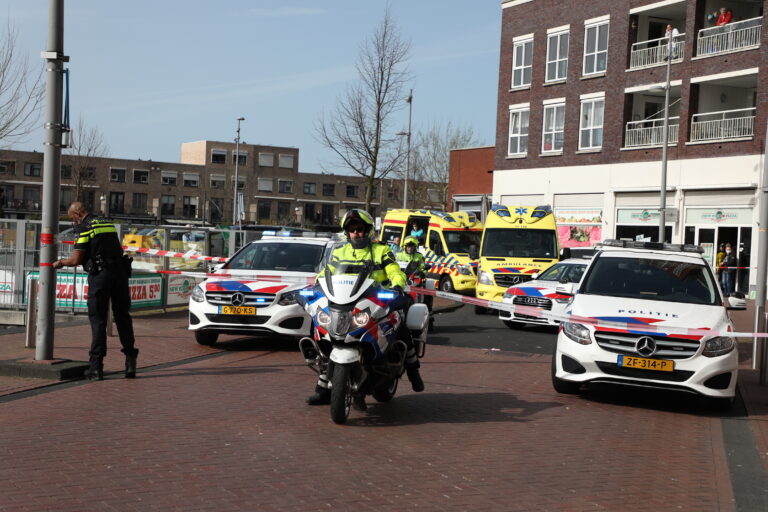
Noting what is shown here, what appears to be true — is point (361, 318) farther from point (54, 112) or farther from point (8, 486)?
point (54, 112)

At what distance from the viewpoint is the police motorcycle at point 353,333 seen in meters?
7.25

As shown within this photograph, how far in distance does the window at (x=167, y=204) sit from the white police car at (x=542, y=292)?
82857 mm

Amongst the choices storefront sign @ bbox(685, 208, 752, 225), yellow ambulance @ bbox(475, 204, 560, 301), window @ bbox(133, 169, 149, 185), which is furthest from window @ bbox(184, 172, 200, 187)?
yellow ambulance @ bbox(475, 204, 560, 301)

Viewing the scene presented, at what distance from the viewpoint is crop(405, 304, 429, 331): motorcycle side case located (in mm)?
8023

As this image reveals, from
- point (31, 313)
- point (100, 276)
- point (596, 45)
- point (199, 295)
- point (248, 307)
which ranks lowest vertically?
point (31, 313)

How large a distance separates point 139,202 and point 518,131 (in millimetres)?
63773

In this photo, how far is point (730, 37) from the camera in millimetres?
31703

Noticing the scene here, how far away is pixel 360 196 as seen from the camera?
108 m

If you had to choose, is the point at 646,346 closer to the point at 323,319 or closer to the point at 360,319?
the point at 360,319

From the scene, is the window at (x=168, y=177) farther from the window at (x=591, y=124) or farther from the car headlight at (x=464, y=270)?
the car headlight at (x=464, y=270)

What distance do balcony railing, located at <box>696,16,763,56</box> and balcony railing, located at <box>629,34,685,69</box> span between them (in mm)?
838

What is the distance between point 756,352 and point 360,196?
96094mm

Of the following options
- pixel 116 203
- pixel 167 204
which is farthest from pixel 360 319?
pixel 167 204

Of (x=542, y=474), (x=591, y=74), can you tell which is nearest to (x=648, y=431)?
(x=542, y=474)
